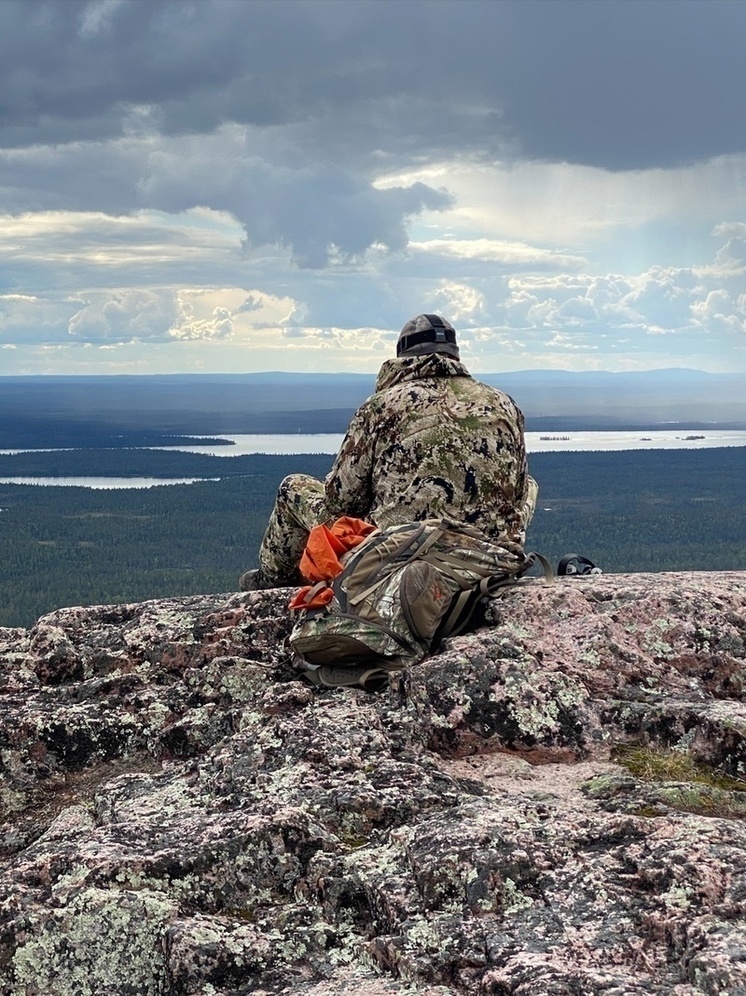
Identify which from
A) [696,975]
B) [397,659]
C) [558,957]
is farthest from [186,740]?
[696,975]

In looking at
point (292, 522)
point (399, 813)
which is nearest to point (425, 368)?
point (292, 522)

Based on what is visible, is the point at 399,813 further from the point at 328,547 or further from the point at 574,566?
the point at 574,566

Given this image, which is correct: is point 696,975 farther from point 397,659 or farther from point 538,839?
point 397,659

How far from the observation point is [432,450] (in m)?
8.66

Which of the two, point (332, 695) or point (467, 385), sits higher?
point (467, 385)

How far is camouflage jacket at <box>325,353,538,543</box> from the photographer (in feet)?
28.5

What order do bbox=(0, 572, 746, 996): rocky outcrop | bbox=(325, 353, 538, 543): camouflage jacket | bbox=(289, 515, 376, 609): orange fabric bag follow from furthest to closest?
bbox=(325, 353, 538, 543): camouflage jacket
bbox=(289, 515, 376, 609): orange fabric bag
bbox=(0, 572, 746, 996): rocky outcrop

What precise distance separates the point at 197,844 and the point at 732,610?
4387 mm

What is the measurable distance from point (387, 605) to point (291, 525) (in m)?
2.63

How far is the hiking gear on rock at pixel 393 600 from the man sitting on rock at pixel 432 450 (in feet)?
2.66

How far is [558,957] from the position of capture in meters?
4.48

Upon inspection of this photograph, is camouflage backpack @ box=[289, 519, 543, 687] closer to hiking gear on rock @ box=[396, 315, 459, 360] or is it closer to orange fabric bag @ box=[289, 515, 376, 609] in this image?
orange fabric bag @ box=[289, 515, 376, 609]

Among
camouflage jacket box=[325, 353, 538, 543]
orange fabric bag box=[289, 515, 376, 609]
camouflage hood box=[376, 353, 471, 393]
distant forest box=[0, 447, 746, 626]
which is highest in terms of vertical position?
camouflage hood box=[376, 353, 471, 393]

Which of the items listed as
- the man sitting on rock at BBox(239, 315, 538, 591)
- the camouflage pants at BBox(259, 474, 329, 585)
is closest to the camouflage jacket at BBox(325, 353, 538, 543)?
the man sitting on rock at BBox(239, 315, 538, 591)
